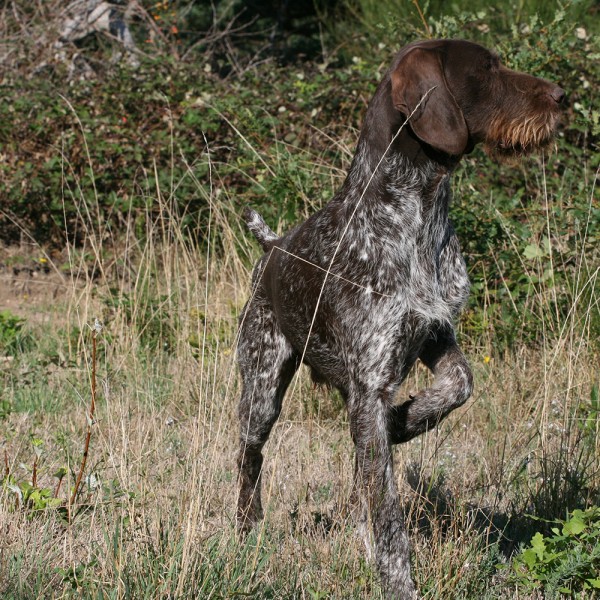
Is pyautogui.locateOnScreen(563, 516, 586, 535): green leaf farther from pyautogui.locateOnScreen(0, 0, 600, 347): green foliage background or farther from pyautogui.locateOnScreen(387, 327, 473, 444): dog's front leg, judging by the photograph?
pyautogui.locateOnScreen(0, 0, 600, 347): green foliage background

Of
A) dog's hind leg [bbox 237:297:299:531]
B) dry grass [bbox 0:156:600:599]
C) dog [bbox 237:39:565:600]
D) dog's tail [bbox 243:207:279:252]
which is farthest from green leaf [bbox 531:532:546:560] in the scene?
dog's tail [bbox 243:207:279:252]

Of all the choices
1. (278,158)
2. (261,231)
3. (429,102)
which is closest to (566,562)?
(429,102)

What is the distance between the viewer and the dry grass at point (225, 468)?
10.2ft

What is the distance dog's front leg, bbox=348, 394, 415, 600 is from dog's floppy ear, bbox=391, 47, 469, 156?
928 millimetres

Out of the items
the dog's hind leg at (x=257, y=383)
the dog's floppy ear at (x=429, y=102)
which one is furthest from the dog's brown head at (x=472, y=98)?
the dog's hind leg at (x=257, y=383)

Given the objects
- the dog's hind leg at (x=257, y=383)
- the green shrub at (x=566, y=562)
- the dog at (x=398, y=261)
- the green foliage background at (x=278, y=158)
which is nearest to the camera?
the green shrub at (x=566, y=562)

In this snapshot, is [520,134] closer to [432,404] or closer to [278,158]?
[432,404]

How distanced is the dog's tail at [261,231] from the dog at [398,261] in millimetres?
544

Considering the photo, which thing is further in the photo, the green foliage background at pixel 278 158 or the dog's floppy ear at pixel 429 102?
the green foliage background at pixel 278 158

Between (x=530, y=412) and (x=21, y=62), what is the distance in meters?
7.25

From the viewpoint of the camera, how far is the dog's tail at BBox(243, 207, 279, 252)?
4566 mm

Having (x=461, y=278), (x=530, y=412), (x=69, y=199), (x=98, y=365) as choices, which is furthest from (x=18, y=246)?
(x=461, y=278)

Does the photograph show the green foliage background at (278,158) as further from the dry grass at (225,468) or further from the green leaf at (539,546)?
the green leaf at (539,546)

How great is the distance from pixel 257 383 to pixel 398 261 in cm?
94
